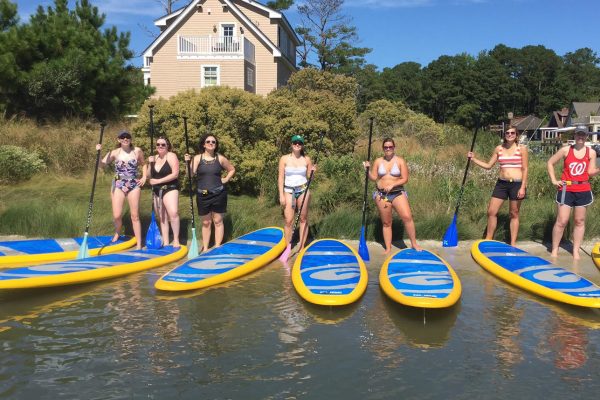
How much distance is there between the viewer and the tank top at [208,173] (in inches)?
292

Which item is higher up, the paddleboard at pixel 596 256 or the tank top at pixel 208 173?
the tank top at pixel 208 173

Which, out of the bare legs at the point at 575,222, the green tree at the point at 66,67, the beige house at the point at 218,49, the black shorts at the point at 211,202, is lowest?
the bare legs at the point at 575,222

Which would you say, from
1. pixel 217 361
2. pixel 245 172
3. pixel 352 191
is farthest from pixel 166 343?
pixel 245 172

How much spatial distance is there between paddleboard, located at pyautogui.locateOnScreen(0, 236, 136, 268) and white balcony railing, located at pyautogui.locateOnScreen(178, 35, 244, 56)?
19.6 m

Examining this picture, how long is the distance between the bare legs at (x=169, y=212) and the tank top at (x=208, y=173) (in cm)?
46

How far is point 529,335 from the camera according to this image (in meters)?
4.57

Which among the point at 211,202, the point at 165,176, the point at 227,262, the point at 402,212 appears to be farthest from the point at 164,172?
the point at 402,212

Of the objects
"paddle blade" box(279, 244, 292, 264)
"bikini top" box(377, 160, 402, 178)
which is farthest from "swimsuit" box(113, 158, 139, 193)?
"bikini top" box(377, 160, 402, 178)

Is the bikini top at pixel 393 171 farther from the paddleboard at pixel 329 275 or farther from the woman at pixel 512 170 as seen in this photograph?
the woman at pixel 512 170

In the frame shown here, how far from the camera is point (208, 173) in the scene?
293 inches

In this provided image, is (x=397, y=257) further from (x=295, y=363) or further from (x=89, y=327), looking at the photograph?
(x=89, y=327)

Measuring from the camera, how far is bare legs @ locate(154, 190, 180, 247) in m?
7.57

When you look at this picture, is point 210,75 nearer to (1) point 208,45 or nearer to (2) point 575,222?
(1) point 208,45

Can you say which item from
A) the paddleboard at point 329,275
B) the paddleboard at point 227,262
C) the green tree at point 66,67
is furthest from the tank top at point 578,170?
the green tree at point 66,67
